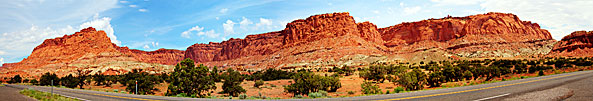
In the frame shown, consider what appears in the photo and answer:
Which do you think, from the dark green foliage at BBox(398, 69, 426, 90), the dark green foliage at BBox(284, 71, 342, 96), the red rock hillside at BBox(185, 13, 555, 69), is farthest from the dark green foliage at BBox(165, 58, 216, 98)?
the red rock hillside at BBox(185, 13, 555, 69)

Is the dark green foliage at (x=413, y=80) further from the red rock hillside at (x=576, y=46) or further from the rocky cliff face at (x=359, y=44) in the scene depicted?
the red rock hillside at (x=576, y=46)

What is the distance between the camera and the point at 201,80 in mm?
22203

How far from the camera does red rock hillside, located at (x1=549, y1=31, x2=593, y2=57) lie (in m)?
59.9

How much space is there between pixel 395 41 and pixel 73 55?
118 meters

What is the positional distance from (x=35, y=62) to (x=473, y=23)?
148959 mm

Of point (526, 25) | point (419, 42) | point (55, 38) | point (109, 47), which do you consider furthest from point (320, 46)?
point (55, 38)

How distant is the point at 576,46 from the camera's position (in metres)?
63.3

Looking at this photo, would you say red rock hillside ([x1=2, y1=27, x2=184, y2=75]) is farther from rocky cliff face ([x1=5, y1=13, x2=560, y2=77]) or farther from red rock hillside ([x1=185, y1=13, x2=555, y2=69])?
red rock hillside ([x1=185, y1=13, x2=555, y2=69])

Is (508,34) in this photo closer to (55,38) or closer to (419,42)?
(419,42)

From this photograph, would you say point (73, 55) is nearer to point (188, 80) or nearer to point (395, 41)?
point (188, 80)

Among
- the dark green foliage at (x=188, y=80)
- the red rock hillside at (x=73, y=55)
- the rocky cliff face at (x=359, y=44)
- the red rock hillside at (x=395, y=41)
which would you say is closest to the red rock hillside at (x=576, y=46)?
the rocky cliff face at (x=359, y=44)

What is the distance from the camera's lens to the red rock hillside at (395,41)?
7969 cm

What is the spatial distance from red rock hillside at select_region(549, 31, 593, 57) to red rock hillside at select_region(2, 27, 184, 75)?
4015 inches

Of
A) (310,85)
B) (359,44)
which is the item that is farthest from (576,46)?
(310,85)
